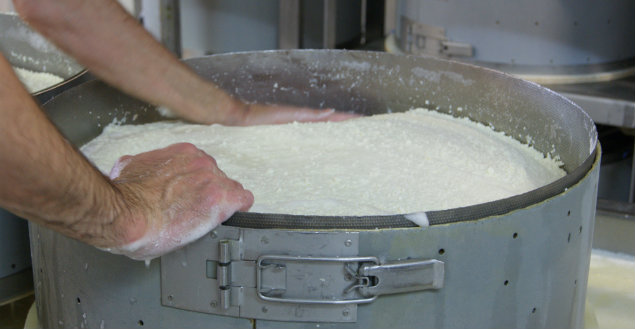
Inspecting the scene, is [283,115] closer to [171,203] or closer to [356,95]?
[356,95]

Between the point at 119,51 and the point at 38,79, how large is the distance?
532 mm

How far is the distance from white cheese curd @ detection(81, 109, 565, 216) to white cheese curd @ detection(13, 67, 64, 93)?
349 millimetres

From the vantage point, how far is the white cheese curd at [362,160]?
4.08ft

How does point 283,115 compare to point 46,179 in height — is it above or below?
below

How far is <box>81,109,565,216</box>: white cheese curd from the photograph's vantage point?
4.08ft

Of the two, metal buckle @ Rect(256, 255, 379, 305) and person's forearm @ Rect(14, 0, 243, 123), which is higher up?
person's forearm @ Rect(14, 0, 243, 123)

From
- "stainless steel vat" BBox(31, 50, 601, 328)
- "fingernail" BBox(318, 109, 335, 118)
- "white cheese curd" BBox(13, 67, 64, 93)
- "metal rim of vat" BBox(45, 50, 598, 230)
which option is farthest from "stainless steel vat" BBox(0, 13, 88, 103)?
"stainless steel vat" BBox(31, 50, 601, 328)

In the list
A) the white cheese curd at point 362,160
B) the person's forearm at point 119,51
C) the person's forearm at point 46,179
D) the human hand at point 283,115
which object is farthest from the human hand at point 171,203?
the human hand at point 283,115

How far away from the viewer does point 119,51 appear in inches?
56.7

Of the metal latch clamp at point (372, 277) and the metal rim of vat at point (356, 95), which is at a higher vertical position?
the metal rim of vat at point (356, 95)

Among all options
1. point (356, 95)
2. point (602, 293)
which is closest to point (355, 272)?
point (356, 95)

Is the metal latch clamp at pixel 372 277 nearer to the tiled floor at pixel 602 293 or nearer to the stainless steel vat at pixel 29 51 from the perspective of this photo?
the tiled floor at pixel 602 293

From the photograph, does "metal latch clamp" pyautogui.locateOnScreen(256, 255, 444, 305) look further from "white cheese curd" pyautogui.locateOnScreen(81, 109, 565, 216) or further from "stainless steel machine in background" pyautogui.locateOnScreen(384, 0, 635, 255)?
"stainless steel machine in background" pyautogui.locateOnScreen(384, 0, 635, 255)

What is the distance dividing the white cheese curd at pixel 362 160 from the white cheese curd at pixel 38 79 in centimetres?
35
